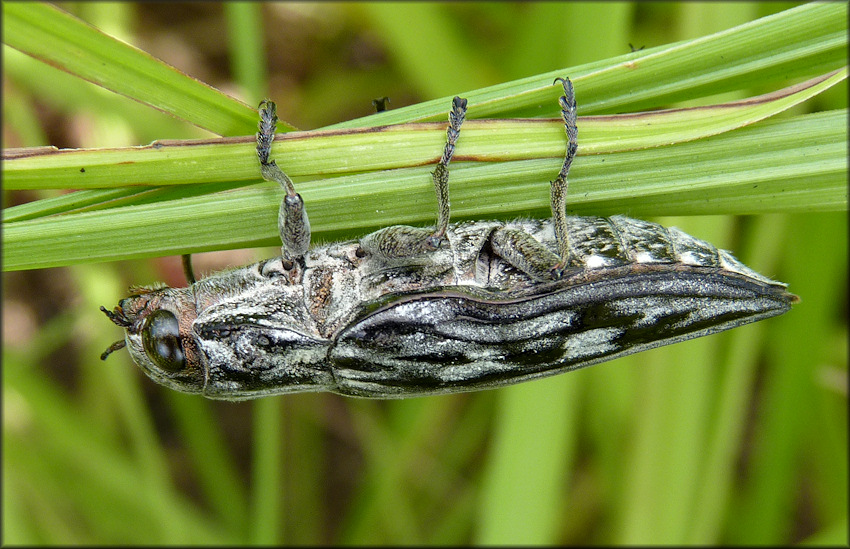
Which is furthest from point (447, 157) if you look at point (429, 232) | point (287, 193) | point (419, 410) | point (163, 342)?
point (419, 410)

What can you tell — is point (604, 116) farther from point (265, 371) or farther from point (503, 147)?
point (265, 371)

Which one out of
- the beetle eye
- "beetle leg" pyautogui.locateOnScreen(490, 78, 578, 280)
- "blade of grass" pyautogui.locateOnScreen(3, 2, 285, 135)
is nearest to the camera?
"blade of grass" pyautogui.locateOnScreen(3, 2, 285, 135)

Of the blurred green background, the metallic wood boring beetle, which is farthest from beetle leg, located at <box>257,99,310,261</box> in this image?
the blurred green background

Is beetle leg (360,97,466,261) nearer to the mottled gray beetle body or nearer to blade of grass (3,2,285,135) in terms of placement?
the mottled gray beetle body

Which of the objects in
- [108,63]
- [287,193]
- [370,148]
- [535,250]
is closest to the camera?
[108,63]

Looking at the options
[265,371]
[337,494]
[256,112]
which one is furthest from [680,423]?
[337,494]

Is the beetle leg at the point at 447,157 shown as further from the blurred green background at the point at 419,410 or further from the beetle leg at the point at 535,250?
the blurred green background at the point at 419,410

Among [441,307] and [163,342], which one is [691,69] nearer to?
[441,307]
